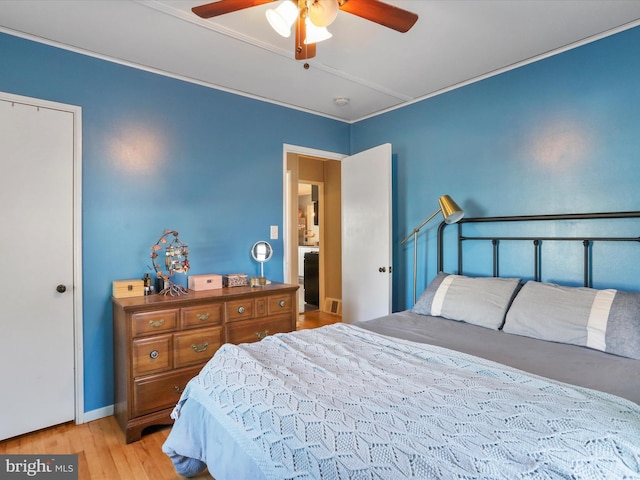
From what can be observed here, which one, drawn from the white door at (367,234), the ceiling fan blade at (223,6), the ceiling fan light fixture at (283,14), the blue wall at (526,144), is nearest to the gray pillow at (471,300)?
the blue wall at (526,144)

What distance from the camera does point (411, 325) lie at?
2.32 meters

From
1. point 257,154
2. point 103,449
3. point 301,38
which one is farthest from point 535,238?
point 103,449

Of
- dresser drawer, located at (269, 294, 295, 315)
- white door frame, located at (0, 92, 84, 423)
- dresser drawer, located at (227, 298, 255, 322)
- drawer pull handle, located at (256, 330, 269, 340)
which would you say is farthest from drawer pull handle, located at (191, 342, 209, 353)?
white door frame, located at (0, 92, 84, 423)

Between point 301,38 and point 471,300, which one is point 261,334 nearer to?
point 471,300

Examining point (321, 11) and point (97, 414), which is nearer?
point (321, 11)

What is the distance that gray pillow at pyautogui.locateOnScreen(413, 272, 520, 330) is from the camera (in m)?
2.28

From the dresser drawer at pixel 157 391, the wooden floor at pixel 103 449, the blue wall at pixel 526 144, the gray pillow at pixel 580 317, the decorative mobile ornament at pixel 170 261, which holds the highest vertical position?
the blue wall at pixel 526 144

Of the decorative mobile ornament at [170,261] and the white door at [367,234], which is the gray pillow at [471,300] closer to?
the white door at [367,234]

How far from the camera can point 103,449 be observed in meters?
2.16

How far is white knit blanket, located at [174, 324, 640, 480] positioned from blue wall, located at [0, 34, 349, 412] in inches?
53.9

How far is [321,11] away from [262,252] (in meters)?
2.02

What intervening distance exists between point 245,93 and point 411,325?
2370 mm

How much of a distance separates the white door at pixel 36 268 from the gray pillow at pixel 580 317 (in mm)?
2822

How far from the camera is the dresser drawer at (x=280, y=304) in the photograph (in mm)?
2816
